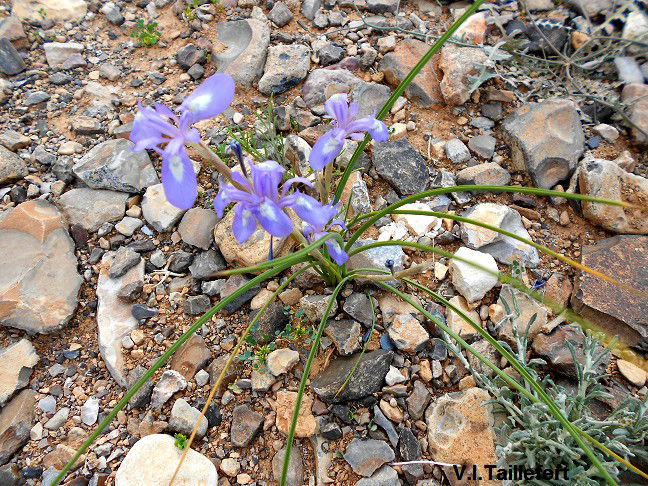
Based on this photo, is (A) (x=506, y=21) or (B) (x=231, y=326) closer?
(B) (x=231, y=326)

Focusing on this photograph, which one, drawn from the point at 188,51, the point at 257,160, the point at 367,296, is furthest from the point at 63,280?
the point at 188,51

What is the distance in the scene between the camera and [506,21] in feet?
10.2

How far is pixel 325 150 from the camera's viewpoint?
1.58m

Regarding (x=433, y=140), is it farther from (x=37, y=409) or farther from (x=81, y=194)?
(x=37, y=409)

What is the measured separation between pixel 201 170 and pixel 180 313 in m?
0.87

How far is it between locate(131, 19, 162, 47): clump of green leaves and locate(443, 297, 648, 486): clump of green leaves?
285 centimetres

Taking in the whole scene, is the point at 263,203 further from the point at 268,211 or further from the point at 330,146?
the point at 330,146

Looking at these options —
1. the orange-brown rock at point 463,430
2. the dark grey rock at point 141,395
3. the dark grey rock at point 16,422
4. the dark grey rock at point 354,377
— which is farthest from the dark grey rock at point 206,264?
the orange-brown rock at point 463,430

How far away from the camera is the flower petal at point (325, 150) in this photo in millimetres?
1562

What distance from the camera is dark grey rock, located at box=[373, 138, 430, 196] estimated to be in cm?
252

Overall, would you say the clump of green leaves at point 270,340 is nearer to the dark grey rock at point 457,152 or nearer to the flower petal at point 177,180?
the flower petal at point 177,180

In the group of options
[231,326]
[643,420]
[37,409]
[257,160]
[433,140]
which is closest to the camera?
[643,420]

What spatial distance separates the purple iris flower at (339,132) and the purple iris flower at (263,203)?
0.16 metres

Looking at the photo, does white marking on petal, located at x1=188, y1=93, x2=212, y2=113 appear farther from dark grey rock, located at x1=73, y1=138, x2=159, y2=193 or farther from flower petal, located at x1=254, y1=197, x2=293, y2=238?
dark grey rock, located at x1=73, y1=138, x2=159, y2=193
